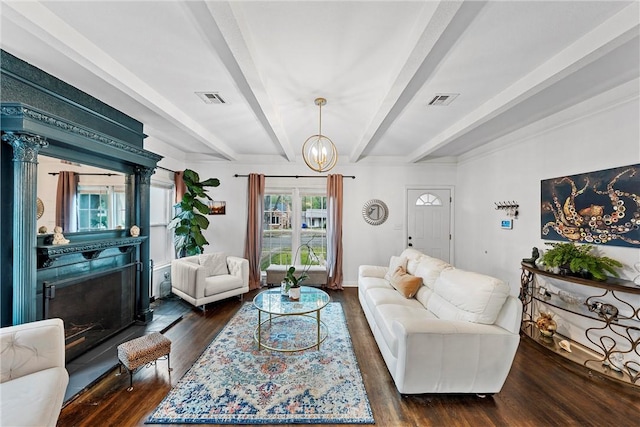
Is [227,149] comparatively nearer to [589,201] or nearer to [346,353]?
[346,353]

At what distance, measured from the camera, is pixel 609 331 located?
2.59 m

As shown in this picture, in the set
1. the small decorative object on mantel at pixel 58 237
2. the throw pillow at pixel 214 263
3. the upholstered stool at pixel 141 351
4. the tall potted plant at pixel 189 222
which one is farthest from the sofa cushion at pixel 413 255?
the small decorative object on mantel at pixel 58 237

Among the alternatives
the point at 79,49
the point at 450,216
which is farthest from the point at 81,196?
the point at 450,216

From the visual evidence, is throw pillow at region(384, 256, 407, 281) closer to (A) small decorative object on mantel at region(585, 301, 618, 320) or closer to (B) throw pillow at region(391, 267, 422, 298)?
(B) throw pillow at region(391, 267, 422, 298)

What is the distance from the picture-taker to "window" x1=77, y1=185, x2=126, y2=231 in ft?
8.81

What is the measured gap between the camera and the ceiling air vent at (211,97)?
2663 millimetres

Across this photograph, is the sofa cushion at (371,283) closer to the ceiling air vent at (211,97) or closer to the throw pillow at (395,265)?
the throw pillow at (395,265)

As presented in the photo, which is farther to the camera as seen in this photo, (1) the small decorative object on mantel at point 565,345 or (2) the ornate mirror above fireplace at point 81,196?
(1) the small decorative object on mantel at point 565,345

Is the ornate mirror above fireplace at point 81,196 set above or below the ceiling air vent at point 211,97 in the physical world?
below

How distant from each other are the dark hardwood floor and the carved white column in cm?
87

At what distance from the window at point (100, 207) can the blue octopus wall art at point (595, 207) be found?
5.18m

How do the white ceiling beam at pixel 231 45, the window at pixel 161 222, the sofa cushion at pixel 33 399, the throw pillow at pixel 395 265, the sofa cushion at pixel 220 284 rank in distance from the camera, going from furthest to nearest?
1. the window at pixel 161 222
2. the sofa cushion at pixel 220 284
3. the throw pillow at pixel 395 265
4. the white ceiling beam at pixel 231 45
5. the sofa cushion at pixel 33 399

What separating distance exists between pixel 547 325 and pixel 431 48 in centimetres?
323

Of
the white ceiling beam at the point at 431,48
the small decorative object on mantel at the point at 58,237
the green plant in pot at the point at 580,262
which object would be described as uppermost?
the white ceiling beam at the point at 431,48
